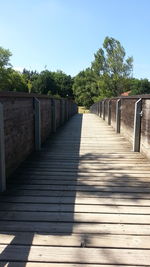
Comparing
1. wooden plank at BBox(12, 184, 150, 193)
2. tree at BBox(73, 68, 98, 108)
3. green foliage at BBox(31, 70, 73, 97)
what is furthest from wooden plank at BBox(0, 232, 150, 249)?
green foliage at BBox(31, 70, 73, 97)

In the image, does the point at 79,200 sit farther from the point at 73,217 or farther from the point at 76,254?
the point at 76,254

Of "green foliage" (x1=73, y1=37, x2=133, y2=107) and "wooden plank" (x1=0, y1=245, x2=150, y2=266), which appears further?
"green foliage" (x1=73, y1=37, x2=133, y2=107)

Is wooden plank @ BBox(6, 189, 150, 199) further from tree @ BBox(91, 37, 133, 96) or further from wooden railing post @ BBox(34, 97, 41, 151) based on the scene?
tree @ BBox(91, 37, 133, 96)

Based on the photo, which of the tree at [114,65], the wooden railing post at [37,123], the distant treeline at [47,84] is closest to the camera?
the wooden railing post at [37,123]

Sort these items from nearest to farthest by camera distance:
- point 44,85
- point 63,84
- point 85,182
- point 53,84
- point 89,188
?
point 89,188
point 85,182
point 44,85
point 53,84
point 63,84

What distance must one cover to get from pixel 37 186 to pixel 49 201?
0.56 meters

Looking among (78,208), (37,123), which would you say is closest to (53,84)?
(37,123)

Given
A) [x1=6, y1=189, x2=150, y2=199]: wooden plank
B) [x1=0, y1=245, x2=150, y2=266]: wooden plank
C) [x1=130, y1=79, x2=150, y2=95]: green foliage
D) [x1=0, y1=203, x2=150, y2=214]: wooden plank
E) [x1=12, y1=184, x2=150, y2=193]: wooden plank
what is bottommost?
[x1=0, y1=245, x2=150, y2=266]: wooden plank

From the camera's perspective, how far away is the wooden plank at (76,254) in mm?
2004

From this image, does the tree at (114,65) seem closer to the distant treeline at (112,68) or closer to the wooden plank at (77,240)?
the distant treeline at (112,68)

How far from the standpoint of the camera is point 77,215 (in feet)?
8.98

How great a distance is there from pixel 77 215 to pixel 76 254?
674mm

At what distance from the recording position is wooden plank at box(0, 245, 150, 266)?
200 cm

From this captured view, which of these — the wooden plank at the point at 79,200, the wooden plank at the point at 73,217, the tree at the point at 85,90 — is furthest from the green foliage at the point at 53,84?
the wooden plank at the point at 73,217
